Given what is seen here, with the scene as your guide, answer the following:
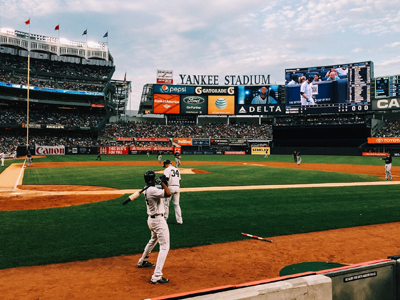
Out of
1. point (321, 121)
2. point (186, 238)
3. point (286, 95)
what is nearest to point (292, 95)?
point (286, 95)

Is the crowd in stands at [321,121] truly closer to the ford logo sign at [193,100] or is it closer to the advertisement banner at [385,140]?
the advertisement banner at [385,140]

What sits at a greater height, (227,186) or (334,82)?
(334,82)

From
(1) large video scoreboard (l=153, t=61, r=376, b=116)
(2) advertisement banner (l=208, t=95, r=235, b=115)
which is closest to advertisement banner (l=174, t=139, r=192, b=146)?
(1) large video scoreboard (l=153, t=61, r=376, b=116)

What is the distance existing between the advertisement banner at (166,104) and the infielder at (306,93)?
27.7 m

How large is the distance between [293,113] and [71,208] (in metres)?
57.3

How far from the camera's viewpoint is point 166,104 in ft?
222

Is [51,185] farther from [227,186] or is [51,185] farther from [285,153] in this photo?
[285,153]

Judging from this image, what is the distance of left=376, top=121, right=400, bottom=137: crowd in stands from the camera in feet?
175

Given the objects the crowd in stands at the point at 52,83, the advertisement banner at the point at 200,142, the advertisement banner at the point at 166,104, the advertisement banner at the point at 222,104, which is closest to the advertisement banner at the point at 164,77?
the advertisement banner at the point at 166,104

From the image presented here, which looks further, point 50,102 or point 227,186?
point 50,102

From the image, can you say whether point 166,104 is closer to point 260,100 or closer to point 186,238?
point 260,100

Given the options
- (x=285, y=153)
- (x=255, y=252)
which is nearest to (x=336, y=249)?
(x=255, y=252)

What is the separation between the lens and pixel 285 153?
198 feet

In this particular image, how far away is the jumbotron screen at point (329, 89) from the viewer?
55.5m
